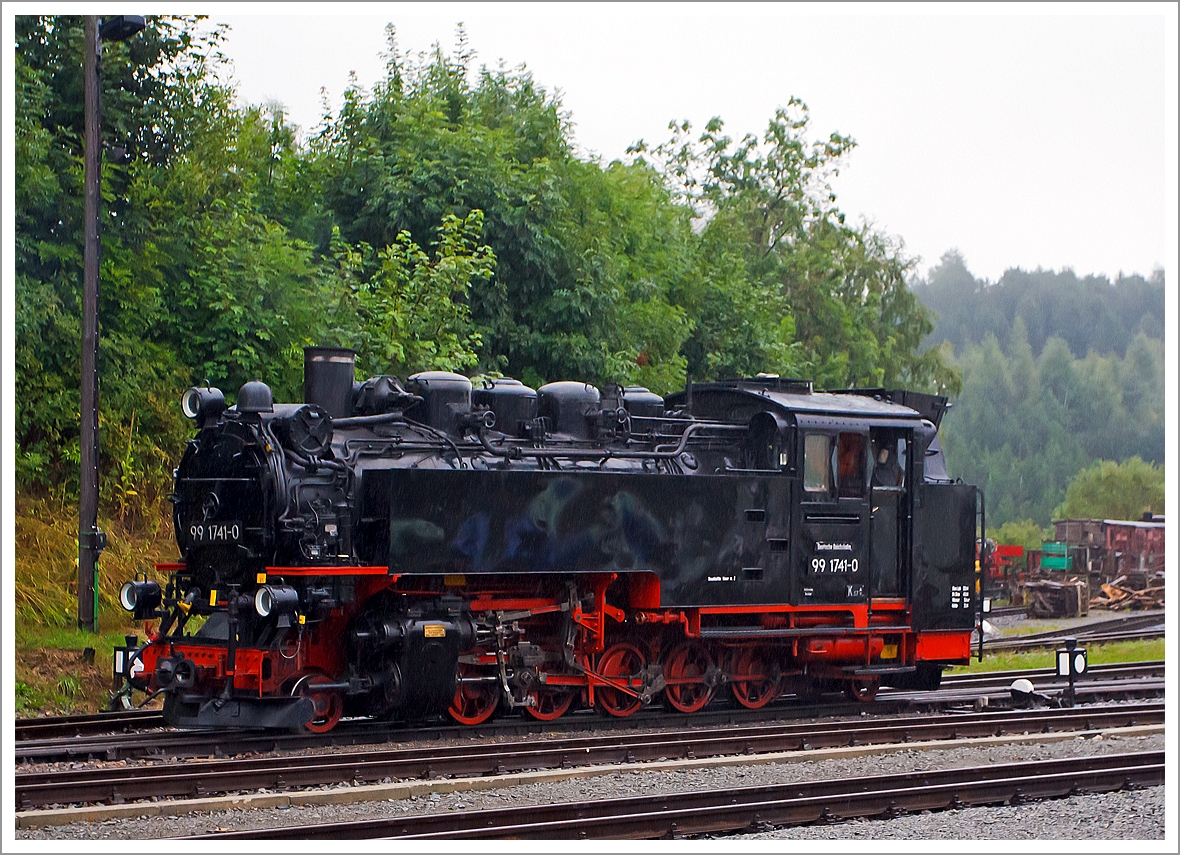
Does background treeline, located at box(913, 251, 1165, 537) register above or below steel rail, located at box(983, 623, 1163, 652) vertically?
above

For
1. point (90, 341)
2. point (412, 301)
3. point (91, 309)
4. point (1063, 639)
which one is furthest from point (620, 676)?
point (1063, 639)

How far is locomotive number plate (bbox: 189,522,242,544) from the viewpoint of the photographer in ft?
33.0

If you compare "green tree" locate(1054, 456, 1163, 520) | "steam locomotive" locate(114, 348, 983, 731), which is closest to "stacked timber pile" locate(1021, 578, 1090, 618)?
"steam locomotive" locate(114, 348, 983, 731)

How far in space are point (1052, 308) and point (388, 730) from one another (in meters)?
46.5

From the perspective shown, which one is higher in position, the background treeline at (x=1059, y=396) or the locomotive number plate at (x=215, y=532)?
the background treeline at (x=1059, y=396)

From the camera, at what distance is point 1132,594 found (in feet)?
91.1

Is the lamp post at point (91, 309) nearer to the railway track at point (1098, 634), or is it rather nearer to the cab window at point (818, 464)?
the cab window at point (818, 464)

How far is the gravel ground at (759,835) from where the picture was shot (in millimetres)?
7086

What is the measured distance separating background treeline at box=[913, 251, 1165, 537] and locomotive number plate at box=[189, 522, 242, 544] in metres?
33.7

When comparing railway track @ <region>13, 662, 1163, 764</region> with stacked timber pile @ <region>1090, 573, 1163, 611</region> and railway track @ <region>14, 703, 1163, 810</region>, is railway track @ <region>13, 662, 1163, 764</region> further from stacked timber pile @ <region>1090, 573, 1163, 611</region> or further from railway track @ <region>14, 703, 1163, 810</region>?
stacked timber pile @ <region>1090, 573, 1163, 611</region>

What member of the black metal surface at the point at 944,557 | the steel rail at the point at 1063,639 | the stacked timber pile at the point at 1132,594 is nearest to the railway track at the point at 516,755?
the black metal surface at the point at 944,557

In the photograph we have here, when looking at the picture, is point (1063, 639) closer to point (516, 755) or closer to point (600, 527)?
point (600, 527)

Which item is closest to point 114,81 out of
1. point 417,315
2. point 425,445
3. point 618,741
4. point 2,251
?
point 417,315

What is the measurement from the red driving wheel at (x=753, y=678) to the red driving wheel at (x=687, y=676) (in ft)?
1.01
